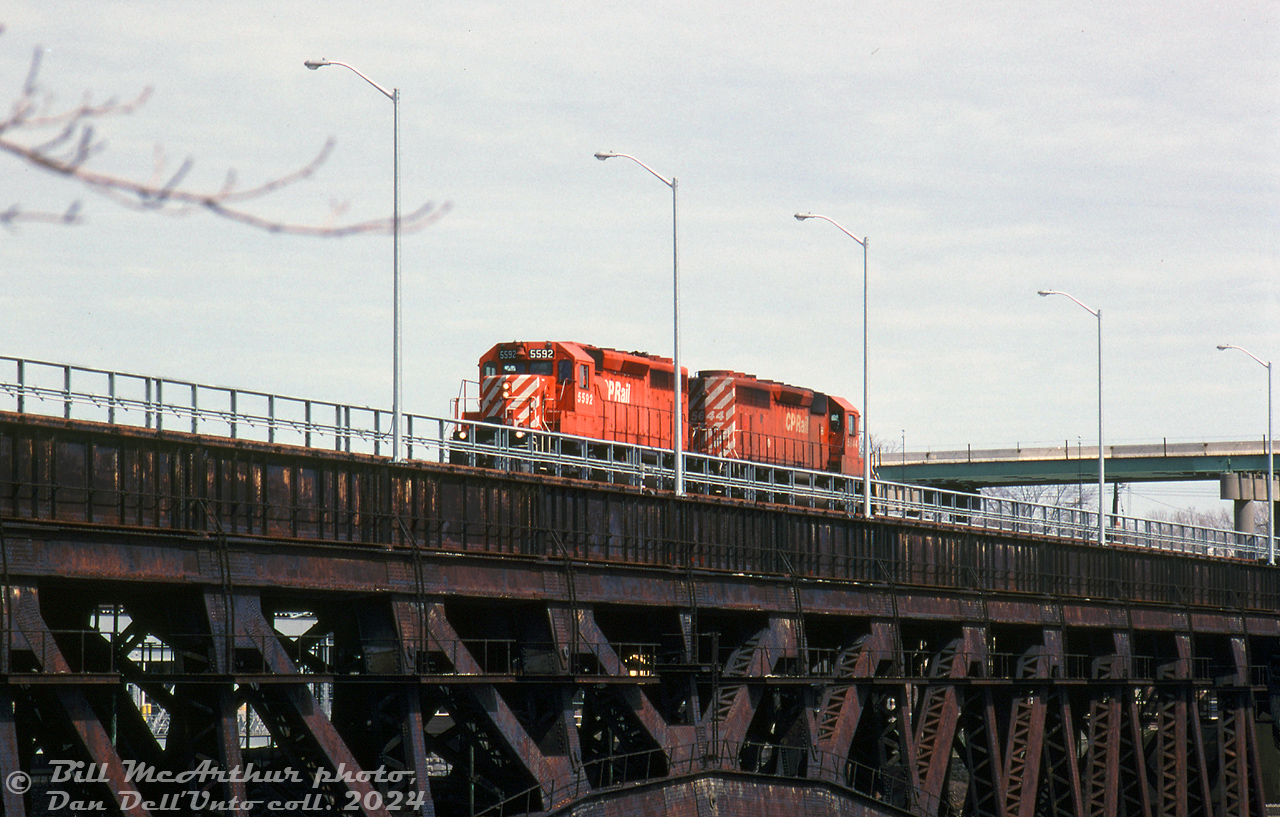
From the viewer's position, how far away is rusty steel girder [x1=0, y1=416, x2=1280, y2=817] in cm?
2416

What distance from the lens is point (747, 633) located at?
37312 millimetres

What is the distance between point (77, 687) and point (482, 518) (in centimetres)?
991

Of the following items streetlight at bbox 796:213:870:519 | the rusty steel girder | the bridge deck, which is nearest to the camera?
the rusty steel girder

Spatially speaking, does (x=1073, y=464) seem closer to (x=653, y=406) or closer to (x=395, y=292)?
(x=653, y=406)

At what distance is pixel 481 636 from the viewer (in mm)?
32500

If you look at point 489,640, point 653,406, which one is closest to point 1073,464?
point 653,406

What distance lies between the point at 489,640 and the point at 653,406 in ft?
95.1

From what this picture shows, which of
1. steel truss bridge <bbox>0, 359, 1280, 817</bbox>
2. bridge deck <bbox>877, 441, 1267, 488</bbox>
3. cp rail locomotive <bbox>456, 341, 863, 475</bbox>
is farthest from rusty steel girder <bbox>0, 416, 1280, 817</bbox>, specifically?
bridge deck <bbox>877, 441, 1267, 488</bbox>

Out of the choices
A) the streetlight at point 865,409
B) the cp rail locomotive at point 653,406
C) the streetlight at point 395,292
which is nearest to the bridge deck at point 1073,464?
the cp rail locomotive at point 653,406

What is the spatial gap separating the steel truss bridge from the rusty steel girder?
7cm

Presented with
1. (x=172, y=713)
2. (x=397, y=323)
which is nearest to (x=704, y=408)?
(x=397, y=323)

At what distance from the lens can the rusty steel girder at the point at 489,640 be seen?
24156 millimetres

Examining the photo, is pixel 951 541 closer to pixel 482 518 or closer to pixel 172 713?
pixel 482 518

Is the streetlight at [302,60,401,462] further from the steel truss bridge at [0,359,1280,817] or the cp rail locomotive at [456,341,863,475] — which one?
the cp rail locomotive at [456,341,863,475]
